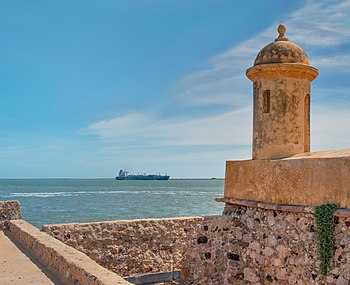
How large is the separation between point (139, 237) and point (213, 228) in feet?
4.75

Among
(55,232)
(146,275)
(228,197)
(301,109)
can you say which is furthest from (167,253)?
(301,109)

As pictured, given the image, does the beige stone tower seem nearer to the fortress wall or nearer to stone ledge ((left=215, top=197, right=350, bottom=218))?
stone ledge ((left=215, top=197, right=350, bottom=218))

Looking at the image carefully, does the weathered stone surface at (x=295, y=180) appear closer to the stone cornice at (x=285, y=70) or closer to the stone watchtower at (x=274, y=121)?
the stone watchtower at (x=274, y=121)

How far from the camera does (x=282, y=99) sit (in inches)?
350

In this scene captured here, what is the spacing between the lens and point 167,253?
9102 millimetres

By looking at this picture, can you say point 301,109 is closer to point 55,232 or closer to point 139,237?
point 139,237

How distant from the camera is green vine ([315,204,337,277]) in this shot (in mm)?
6812

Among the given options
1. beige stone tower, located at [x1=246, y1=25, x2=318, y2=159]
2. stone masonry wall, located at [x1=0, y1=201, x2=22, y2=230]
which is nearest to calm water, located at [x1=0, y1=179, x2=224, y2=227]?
stone masonry wall, located at [x1=0, y1=201, x2=22, y2=230]

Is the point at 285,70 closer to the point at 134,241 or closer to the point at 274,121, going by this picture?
the point at 274,121

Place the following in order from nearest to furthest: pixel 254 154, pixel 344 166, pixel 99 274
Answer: pixel 99 274 → pixel 344 166 → pixel 254 154

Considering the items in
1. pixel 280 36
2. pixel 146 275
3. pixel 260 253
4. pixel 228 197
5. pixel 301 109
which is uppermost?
pixel 280 36

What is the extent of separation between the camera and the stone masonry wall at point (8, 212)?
974 centimetres

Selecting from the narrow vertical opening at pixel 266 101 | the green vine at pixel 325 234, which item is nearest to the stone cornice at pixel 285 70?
the narrow vertical opening at pixel 266 101

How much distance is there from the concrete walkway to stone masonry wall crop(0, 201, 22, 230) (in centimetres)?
190
